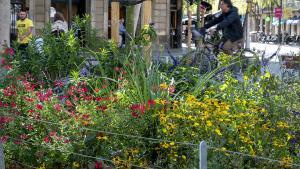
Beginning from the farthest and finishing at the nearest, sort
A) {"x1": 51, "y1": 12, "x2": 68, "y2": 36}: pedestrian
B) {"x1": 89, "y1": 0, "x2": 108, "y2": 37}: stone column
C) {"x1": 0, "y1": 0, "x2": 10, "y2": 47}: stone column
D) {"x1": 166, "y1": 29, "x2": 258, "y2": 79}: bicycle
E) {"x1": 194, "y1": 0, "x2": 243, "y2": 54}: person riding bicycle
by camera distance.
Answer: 1. {"x1": 89, "y1": 0, "x2": 108, "y2": 37}: stone column
2. {"x1": 194, "y1": 0, "x2": 243, "y2": 54}: person riding bicycle
3. {"x1": 51, "y1": 12, "x2": 68, "y2": 36}: pedestrian
4. {"x1": 0, "y1": 0, "x2": 10, "y2": 47}: stone column
5. {"x1": 166, "y1": 29, "x2": 258, "y2": 79}: bicycle

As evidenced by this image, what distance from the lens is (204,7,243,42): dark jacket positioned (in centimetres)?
1338

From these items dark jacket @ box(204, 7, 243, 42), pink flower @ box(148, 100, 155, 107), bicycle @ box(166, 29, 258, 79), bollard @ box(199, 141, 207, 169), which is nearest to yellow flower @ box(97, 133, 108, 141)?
pink flower @ box(148, 100, 155, 107)

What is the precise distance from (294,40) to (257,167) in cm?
6449

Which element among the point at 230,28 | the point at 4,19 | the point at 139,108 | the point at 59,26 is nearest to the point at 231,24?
the point at 230,28

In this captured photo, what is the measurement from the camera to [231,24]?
44.7 ft

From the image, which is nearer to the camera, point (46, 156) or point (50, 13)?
point (46, 156)

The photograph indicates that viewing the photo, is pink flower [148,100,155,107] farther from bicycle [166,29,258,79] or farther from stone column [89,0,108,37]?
stone column [89,0,108,37]

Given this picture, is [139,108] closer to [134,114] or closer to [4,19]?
[134,114]

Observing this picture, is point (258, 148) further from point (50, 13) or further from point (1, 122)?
point (50, 13)

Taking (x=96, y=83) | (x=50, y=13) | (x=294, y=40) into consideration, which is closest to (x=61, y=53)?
(x=96, y=83)

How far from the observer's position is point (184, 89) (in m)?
7.33

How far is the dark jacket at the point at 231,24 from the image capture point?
13375 millimetres

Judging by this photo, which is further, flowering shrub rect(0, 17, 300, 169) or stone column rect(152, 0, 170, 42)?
stone column rect(152, 0, 170, 42)

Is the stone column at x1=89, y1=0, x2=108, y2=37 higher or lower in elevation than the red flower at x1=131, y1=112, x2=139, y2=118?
higher
